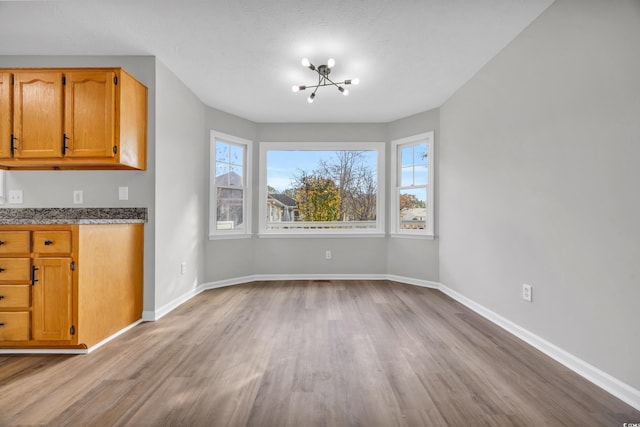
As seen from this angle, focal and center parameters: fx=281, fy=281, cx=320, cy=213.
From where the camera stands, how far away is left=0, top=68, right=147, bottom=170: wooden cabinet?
2.36 meters

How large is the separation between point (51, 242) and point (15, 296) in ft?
1.49

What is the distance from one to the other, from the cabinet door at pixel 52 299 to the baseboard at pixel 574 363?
344cm

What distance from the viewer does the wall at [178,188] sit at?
9.20ft

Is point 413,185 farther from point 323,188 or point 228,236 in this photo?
point 228,236

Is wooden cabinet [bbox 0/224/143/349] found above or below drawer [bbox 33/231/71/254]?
below

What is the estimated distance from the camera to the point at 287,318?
9.07ft

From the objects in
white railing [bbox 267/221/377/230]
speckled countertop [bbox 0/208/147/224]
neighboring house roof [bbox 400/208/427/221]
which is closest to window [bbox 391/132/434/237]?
neighboring house roof [bbox 400/208/427/221]

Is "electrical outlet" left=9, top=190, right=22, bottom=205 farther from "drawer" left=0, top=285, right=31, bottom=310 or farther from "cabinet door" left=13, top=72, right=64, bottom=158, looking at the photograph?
"drawer" left=0, top=285, right=31, bottom=310

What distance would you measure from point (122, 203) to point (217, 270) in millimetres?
1618

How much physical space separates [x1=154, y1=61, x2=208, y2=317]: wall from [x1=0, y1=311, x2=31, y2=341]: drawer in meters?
0.89

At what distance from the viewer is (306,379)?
1.73 metres

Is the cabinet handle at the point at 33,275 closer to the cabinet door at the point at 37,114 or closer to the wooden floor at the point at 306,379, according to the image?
the wooden floor at the point at 306,379

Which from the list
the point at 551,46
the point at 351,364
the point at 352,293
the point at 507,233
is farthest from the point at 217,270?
the point at 551,46

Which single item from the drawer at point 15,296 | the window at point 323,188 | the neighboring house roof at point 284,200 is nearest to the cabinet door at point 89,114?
the drawer at point 15,296
